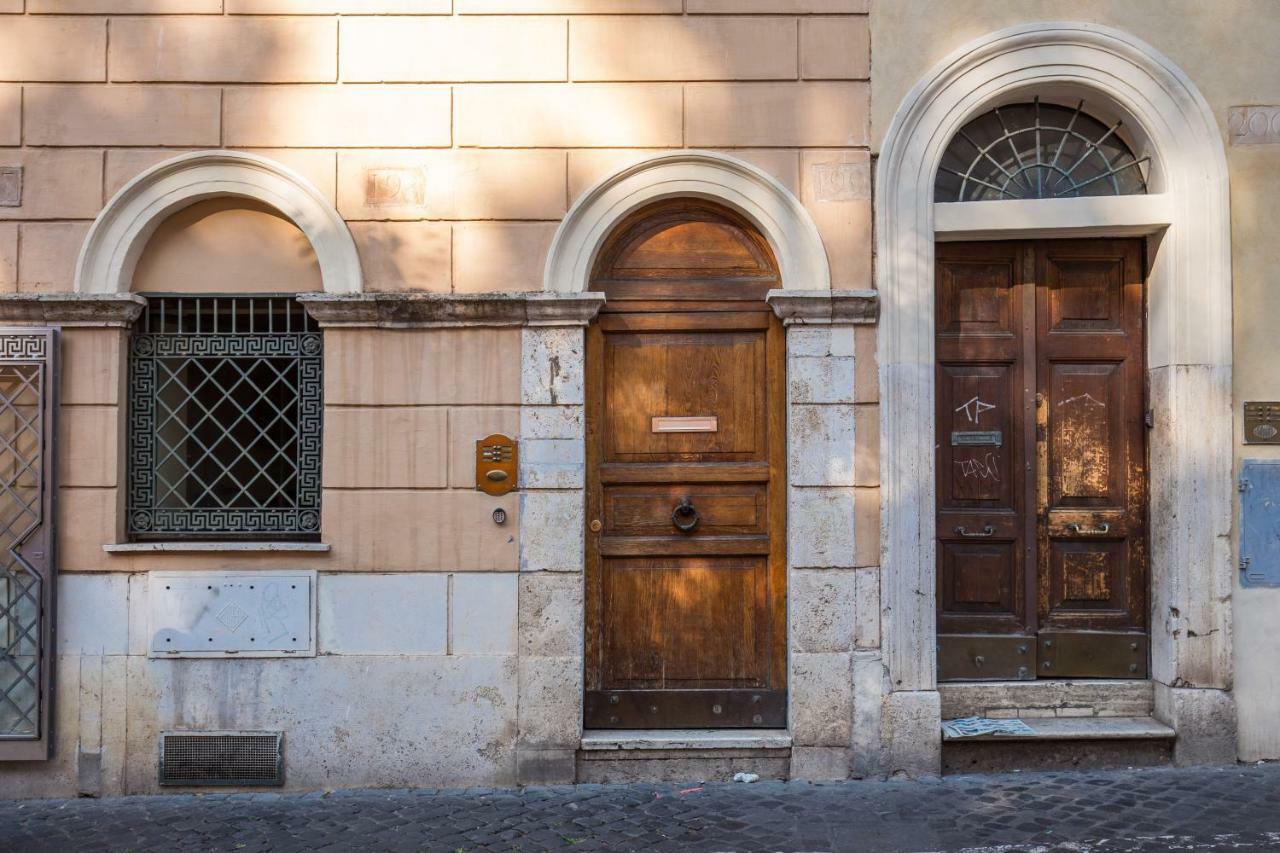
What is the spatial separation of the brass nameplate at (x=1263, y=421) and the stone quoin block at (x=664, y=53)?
342 centimetres

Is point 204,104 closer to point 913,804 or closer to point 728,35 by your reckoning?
point 728,35

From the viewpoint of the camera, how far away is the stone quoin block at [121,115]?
590 cm

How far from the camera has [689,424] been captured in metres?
6.04

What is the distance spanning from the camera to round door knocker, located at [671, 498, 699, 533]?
5953 millimetres

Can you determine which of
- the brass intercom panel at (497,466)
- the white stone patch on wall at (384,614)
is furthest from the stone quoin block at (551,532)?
the white stone patch on wall at (384,614)

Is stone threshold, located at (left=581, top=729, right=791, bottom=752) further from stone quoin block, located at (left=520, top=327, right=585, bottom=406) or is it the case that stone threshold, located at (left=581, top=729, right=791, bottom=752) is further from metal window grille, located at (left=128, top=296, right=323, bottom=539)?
metal window grille, located at (left=128, top=296, right=323, bottom=539)

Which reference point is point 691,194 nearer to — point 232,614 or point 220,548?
point 220,548

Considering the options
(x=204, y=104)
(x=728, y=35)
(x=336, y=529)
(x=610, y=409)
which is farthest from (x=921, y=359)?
(x=204, y=104)

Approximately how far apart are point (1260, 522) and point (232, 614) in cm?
616

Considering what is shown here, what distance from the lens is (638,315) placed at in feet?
19.9

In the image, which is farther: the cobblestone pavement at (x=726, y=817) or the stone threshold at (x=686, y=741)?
the stone threshold at (x=686, y=741)

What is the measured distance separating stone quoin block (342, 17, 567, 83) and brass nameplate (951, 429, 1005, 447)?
330cm

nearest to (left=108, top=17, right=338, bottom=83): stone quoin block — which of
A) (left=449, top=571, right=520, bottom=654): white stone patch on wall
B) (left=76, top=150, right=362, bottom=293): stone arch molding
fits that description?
(left=76, top=150, right=362, bottom=293): stone arch molding

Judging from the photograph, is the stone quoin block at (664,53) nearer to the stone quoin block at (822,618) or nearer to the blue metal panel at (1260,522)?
the stone quoin block at (822,618)
